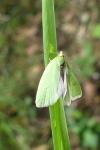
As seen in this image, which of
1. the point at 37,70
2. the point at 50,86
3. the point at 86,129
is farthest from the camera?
the point at 37,70

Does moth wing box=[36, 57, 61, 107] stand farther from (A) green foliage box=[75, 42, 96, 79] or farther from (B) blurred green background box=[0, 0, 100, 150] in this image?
(A) green foliage box=[75, 42, 96, 79]

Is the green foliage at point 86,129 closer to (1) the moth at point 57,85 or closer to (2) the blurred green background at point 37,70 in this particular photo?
(2) the blurred green background at point 37,70

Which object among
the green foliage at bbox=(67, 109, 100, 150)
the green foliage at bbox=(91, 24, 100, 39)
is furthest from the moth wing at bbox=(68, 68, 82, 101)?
the green foliage at bbox=(91, 24, 100, 39)

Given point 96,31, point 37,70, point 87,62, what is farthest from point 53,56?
point 37,70

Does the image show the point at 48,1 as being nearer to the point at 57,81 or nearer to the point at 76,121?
the point at 57,81

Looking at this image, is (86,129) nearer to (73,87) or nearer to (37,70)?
(37,70)

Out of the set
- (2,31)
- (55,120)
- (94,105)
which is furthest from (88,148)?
(55,120)
